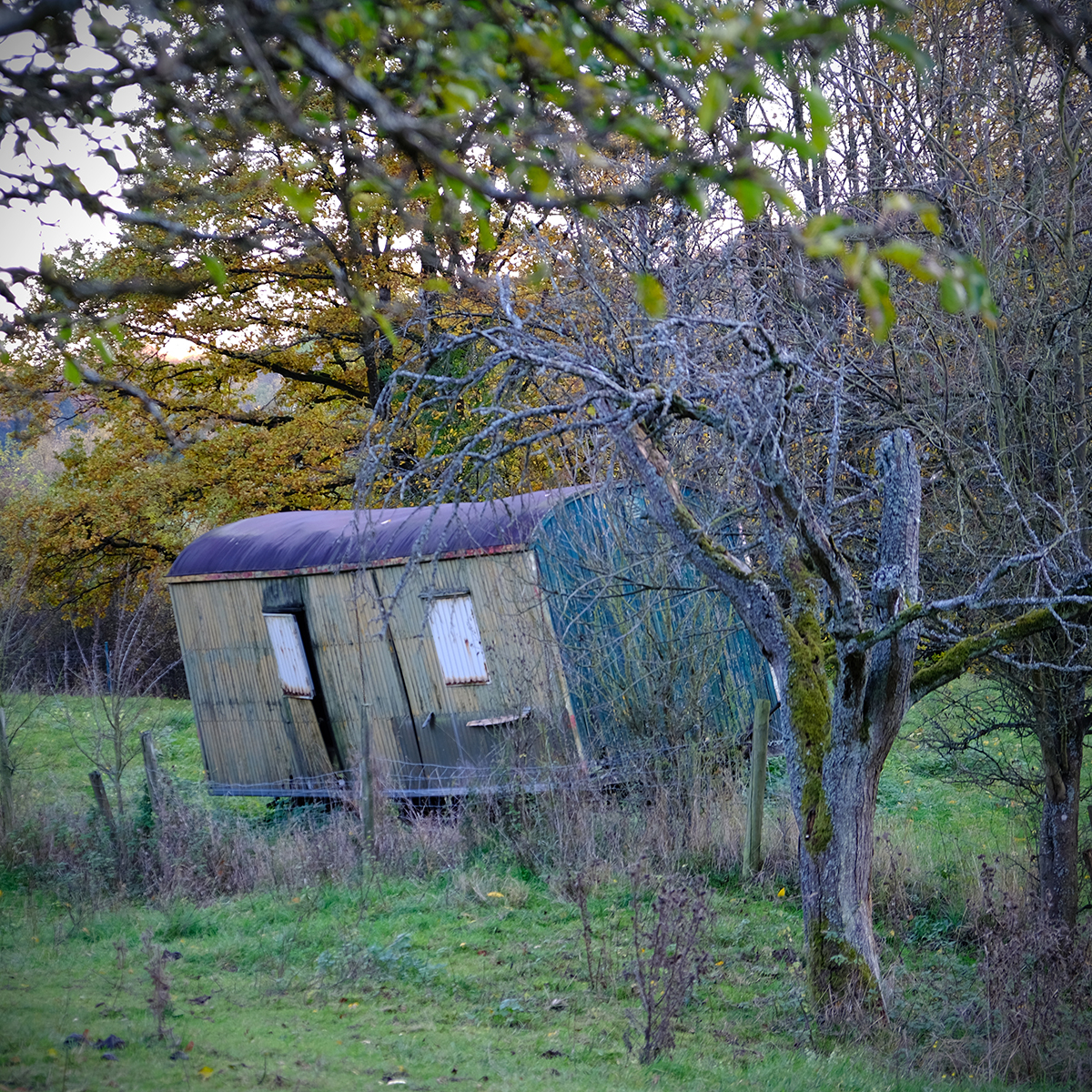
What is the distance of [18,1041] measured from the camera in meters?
4.93

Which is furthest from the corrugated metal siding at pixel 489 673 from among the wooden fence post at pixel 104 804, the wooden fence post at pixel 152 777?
the wooden fence post at pixel 104 804

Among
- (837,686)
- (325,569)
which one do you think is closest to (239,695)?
(325,569)

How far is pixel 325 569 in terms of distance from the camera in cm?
1279

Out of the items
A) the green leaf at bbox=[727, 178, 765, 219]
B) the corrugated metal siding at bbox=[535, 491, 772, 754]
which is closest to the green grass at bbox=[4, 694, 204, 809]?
the corrugated metal siding at bbox=[535, 491, 772, 754]

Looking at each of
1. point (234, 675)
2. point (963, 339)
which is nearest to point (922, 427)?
point (963, 339)

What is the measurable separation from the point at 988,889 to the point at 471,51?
7.21 metres

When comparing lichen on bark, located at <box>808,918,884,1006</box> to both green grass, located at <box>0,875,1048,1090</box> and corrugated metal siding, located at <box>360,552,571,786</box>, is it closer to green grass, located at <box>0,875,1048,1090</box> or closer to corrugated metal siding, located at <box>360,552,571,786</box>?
green grass, located at <box>0,875,1048,1090</box>

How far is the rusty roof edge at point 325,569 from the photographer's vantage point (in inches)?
459

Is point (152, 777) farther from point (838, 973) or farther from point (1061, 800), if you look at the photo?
point (1061, 800)

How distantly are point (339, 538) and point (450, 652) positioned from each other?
1985 mm

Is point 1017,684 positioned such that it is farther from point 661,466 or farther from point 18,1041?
point 18,1041

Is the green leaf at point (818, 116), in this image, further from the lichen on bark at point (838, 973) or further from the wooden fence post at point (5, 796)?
the wooden fence post at point (5, 796)

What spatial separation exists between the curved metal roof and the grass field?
329 centimetres

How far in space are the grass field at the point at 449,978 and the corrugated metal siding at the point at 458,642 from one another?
7.42ft
